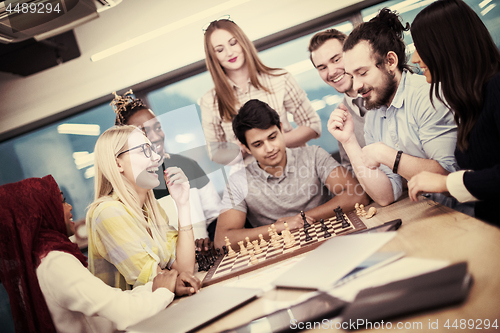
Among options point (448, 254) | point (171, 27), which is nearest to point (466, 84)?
point (448, 254)

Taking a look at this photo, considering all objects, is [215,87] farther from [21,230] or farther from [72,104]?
[21,230]

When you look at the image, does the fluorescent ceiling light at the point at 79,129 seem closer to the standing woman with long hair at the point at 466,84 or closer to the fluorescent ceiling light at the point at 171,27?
the fluorescent ceiling light at the point at 171,27

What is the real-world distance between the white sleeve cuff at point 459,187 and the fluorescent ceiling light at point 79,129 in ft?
7.88

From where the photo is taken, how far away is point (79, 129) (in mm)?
2561

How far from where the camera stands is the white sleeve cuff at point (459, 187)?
1248 millimetres

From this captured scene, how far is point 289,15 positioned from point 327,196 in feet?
4.52

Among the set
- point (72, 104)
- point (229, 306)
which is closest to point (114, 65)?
point (72, 104)

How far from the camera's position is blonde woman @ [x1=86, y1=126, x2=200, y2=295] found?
65.7 inches

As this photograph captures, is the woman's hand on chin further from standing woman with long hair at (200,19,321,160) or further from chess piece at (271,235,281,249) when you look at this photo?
chess piece at (271,235,281,249)

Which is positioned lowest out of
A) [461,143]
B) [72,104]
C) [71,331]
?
[71,331]

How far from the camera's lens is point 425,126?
1.81 meters

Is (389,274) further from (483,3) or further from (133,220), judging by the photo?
(483,3)

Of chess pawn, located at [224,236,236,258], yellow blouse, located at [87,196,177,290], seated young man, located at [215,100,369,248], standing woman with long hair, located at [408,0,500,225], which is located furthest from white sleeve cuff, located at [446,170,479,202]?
yellow blouse, located at [87,196,177,290]

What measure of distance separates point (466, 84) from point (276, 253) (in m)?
1.14
